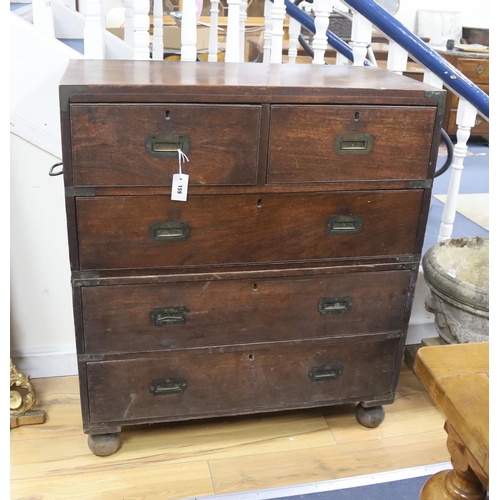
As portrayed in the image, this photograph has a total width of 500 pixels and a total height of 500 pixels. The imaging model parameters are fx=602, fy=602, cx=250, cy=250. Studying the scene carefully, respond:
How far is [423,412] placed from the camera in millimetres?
1956

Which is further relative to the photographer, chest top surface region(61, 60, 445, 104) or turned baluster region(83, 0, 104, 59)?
turned baluster region(83, 0, 104, 59)

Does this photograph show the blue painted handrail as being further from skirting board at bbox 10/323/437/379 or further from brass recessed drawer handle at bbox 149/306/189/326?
skirting board at bbox 10/323/437/379

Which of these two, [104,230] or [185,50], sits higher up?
[185,50]

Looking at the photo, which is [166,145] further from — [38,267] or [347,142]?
[38,267]

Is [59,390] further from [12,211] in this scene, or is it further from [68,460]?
[12,211]

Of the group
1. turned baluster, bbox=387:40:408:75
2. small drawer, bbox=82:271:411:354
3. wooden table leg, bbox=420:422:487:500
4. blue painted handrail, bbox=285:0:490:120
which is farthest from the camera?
turned baluster, bbox=387:40:408:75

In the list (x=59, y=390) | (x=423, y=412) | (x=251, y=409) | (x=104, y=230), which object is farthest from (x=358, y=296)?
(x=59, y=390)

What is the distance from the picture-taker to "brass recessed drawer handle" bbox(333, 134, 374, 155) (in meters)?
1.44

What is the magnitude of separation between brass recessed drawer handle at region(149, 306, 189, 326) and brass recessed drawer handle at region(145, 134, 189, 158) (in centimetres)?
41

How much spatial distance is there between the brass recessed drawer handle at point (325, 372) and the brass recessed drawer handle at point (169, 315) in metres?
0.42

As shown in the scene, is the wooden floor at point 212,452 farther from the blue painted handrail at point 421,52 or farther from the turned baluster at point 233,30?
the turned baluster at point 233,30

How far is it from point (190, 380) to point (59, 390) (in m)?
0.57

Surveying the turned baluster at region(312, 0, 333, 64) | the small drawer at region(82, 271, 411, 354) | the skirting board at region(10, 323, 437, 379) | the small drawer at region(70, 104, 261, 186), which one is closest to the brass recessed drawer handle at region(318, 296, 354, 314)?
the small drawer at region(82, 271, 411, 354)

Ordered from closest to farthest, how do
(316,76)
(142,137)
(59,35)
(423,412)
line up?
(142,137), (316,76), (423,412), (59,35)
